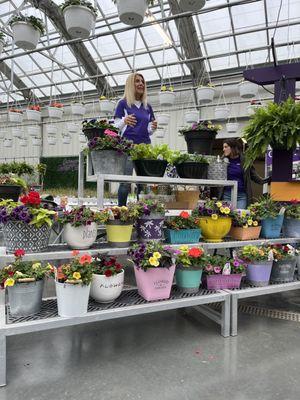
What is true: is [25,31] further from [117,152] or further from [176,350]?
[176,350]

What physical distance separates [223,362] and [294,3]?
8013 millimetres

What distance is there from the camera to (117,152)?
2338 mm

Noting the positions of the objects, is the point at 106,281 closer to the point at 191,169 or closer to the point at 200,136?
the point at 191,169

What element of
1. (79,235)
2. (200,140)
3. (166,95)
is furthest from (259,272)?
(166,95)

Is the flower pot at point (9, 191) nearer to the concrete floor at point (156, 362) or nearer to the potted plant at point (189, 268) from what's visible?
the concrete floor at point (156, 362)

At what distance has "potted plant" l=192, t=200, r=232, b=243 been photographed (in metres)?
2.48

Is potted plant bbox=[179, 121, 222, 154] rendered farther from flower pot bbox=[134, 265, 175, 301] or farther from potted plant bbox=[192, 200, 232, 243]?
flower pot bbox=[134, 265, 175, 301]

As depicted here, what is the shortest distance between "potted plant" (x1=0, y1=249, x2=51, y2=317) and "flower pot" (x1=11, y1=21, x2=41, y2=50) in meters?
4.11

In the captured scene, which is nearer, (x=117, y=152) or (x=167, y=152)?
(x=117, y=152)

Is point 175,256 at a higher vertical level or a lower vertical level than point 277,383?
higher

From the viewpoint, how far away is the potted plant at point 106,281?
1970 mm

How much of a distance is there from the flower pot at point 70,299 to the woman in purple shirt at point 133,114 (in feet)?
3.79

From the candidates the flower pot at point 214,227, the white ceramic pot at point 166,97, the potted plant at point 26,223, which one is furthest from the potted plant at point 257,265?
the white ceramic pot at point 166,97

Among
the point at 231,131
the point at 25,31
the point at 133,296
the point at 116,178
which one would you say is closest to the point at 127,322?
the point at 133,296
